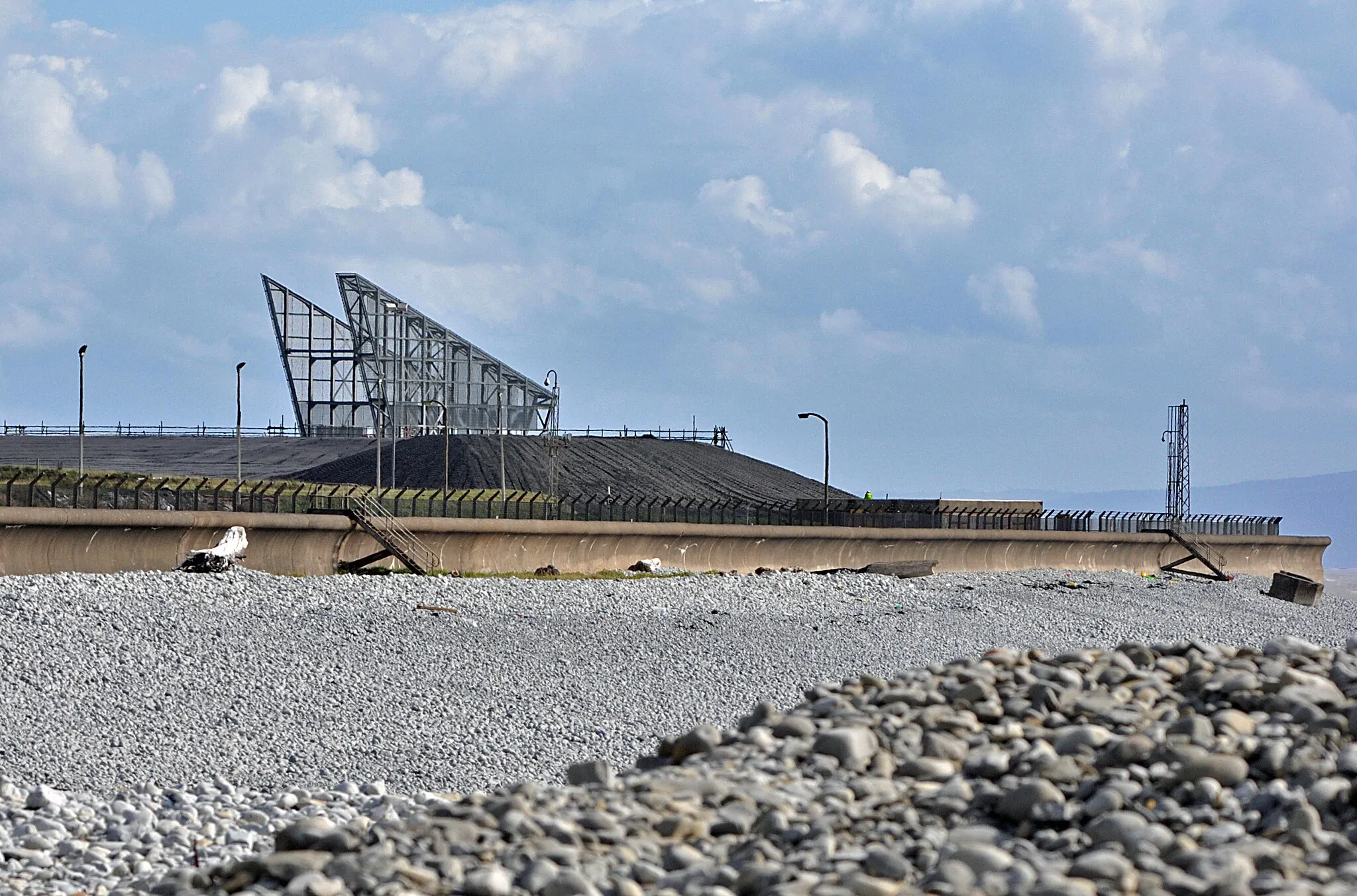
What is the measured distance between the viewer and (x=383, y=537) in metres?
36.5

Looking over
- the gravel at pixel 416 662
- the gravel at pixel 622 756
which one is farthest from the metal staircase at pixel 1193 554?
the gravel at pixel 622 756

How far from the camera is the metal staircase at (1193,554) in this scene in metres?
60.0

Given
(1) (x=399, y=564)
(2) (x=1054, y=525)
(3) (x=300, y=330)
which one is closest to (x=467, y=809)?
(1) (x=399, y=564)

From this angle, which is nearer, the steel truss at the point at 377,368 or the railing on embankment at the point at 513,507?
the railing on embankment at the point at 513,507

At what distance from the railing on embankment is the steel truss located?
145ft

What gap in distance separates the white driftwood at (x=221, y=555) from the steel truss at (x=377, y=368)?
7536cm

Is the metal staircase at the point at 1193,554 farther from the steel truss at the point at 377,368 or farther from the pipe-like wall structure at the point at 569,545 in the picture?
the steel truss at the point at 377,368

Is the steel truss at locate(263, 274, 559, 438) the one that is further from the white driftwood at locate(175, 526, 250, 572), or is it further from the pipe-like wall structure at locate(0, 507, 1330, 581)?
the white driftwood at locate(175, 526, 250, 572)

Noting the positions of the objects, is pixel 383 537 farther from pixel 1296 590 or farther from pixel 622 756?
pixel 1296 590

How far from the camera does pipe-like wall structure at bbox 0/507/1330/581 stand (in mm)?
29719

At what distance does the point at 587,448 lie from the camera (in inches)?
3701

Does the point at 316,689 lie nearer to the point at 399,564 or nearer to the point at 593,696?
the point at 593,696

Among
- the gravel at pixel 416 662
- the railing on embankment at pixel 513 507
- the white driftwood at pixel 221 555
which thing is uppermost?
the railing on embankment at pixel 513 507

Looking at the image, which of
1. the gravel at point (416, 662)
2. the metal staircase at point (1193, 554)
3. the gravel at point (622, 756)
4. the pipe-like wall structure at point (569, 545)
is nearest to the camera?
the gravel at point (622, 756)
